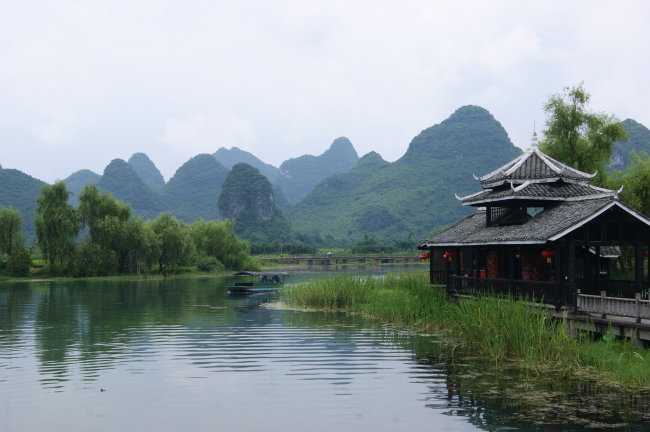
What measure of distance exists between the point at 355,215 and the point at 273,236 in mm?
34140

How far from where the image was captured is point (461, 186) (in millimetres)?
175625

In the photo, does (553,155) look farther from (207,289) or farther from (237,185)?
(237,185)

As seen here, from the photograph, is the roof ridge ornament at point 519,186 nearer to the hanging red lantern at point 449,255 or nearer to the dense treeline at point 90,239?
the hanging red lantern at point 449,255

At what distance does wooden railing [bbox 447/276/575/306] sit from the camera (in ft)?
62.8

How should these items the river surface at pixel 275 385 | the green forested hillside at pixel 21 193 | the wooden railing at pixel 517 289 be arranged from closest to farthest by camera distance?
the river surface at pixel 275 385 < the wooden railing at pixel 517 289 < the green forested hillside at pixel 21 193

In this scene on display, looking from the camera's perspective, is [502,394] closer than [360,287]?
Yes

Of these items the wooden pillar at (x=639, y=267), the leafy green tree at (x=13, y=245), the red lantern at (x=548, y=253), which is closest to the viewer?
the wooden pillar at (x=639, y=267)

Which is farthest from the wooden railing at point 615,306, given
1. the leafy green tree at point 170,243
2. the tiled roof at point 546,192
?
the leafy green tree at point 170,243

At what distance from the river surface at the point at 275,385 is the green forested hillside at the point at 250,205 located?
5315 inches

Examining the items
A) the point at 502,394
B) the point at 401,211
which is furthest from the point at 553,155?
the point at 401,211

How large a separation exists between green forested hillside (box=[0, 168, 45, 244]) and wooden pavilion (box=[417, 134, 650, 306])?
11387cm

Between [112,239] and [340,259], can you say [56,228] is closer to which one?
[112,239]

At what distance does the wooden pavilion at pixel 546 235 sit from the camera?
771 inches

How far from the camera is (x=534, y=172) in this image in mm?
24469
